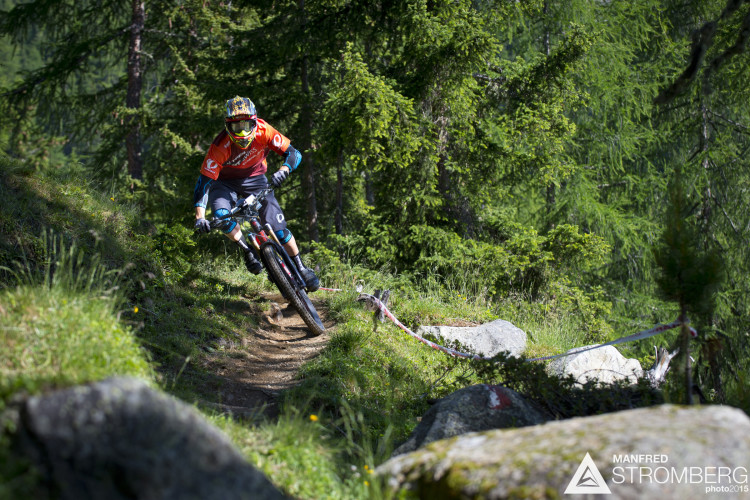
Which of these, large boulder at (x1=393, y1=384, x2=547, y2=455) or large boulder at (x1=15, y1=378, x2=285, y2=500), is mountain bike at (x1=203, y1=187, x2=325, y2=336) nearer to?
large boulder at (x1=393, y1=384, x2=547, y2=455)

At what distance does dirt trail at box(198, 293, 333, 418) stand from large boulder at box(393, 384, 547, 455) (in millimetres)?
1208

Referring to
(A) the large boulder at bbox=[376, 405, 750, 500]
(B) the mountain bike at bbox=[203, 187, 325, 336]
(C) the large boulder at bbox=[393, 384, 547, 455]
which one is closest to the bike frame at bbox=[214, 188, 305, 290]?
(B) the mountain bike at bbox=[203, 187, 325, 336]

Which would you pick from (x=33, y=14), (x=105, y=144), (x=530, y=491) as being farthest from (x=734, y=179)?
(x=33, y=14)

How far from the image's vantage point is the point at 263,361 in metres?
6.30

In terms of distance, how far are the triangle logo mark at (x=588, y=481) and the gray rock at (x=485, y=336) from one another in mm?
5120

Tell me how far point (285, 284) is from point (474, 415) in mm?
3131

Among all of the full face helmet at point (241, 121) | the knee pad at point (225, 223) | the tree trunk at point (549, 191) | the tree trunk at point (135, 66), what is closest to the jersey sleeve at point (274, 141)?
the full face helmet at point (241, 121)

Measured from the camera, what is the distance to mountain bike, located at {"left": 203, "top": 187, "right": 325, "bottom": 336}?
6.45 m

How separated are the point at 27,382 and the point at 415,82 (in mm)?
8758

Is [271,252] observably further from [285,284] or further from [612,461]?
[612,461]

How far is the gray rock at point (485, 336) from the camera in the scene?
7582 millimetres

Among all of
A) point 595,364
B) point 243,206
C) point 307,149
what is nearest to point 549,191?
point 307,149

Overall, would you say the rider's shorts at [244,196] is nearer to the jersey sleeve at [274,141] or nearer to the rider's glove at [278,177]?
the rider's glove at [278,177]

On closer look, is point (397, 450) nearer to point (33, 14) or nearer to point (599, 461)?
point (599, 461)
